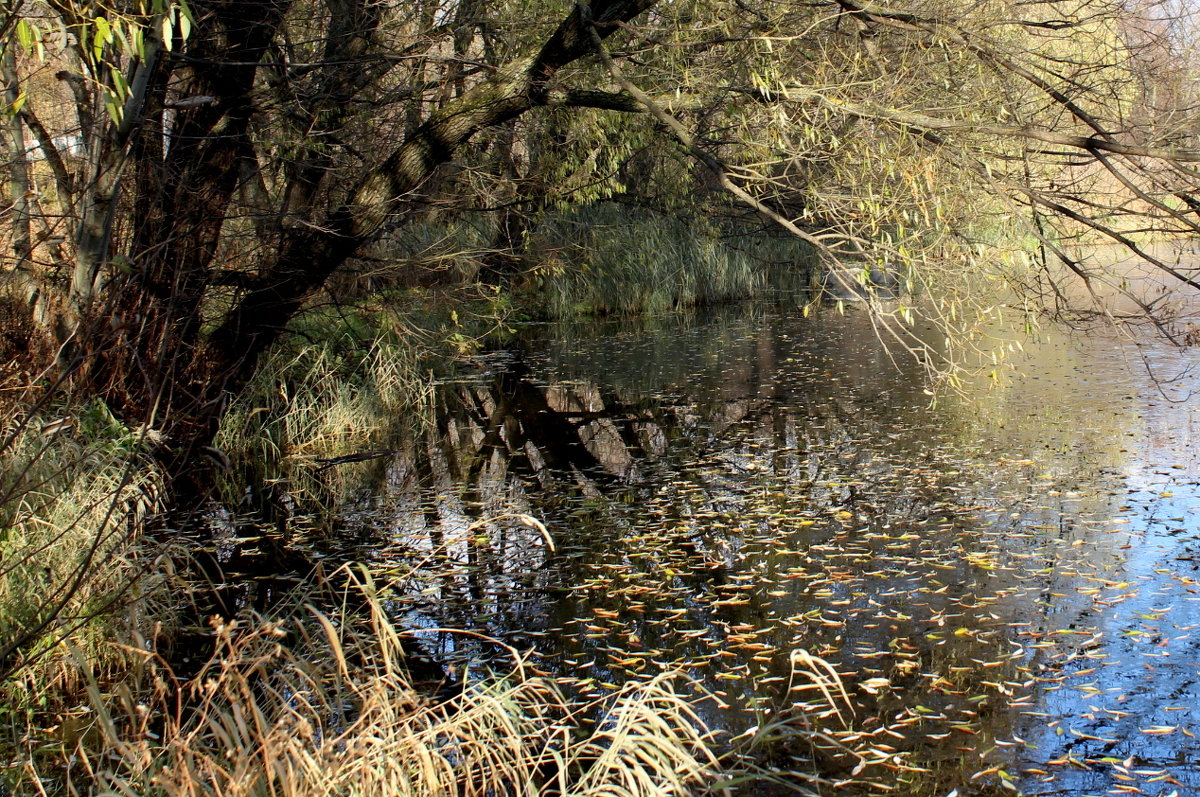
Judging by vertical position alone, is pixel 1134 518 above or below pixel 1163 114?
below

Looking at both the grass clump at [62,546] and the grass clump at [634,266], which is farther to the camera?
the grass clump at [634,266]

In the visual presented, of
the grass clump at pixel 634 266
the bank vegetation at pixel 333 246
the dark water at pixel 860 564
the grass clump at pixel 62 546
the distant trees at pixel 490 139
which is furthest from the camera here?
the grass clump at pixel 634 266

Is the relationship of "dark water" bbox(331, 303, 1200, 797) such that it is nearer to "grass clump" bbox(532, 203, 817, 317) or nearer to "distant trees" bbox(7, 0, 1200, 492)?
"distant trees" bbox(7, 0, 1200, 492)

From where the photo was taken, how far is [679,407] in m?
10.1

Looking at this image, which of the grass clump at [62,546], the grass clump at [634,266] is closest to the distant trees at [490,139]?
the grass clump at [62,546]

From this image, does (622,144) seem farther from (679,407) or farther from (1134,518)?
(1134,518)

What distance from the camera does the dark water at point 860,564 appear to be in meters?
3.69

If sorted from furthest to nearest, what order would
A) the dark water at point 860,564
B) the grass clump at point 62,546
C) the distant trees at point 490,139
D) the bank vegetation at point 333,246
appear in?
the distant trees at point 490,139 → the grass clump at point 62,546 → the dark water at point 860,564 → the bank vegetation at point 333,246

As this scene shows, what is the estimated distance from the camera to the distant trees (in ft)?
17.4

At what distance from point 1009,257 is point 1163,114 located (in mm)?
1161

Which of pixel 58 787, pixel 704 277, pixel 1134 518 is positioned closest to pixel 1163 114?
pixel 1134 518

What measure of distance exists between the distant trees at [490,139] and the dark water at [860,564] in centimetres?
131

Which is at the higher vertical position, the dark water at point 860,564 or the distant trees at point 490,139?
the distant trees at point 490,139

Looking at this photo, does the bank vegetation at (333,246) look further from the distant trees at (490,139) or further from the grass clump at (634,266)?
the grass clump at (634,266)
